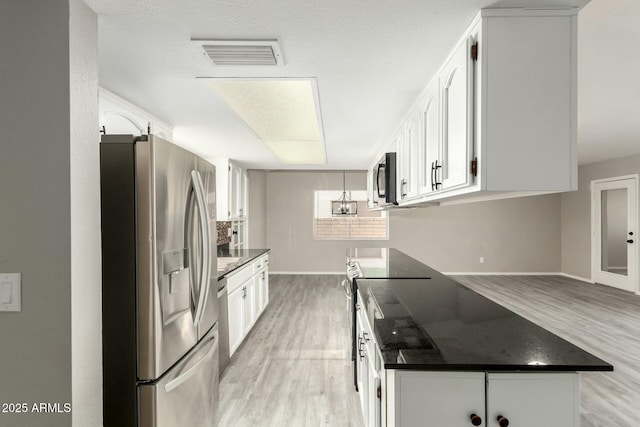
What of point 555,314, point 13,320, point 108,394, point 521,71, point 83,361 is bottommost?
point 555,314

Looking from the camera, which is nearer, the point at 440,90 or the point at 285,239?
the point at 440,90

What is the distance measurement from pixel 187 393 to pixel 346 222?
21.4 ft

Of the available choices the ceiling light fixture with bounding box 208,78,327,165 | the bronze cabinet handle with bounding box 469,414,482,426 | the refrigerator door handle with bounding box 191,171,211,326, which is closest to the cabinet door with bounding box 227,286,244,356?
the refrigerator door handle with bounding box 191,171,211,326

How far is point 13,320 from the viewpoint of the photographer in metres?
1.28

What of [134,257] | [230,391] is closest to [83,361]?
[134,257]

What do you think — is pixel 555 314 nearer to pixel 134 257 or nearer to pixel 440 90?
pixel 440 90

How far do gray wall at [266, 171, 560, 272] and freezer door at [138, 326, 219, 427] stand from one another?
5947 millimetres

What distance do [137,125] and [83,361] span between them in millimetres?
1972

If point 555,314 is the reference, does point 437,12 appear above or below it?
above

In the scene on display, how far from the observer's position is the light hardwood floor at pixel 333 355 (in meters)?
2.48

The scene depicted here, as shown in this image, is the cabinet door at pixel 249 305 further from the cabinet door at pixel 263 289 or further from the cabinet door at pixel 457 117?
the cabinet door at pixel 457 117

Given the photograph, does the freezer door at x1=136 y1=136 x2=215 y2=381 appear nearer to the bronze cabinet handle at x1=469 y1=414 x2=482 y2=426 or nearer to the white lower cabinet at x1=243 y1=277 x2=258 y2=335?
the bronze cabinet handle at x1=469 y1=414 x2=482 y2=426

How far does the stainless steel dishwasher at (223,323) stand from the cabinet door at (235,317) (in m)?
0.11

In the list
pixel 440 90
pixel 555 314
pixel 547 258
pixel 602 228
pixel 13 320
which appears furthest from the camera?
pixel 547 258
